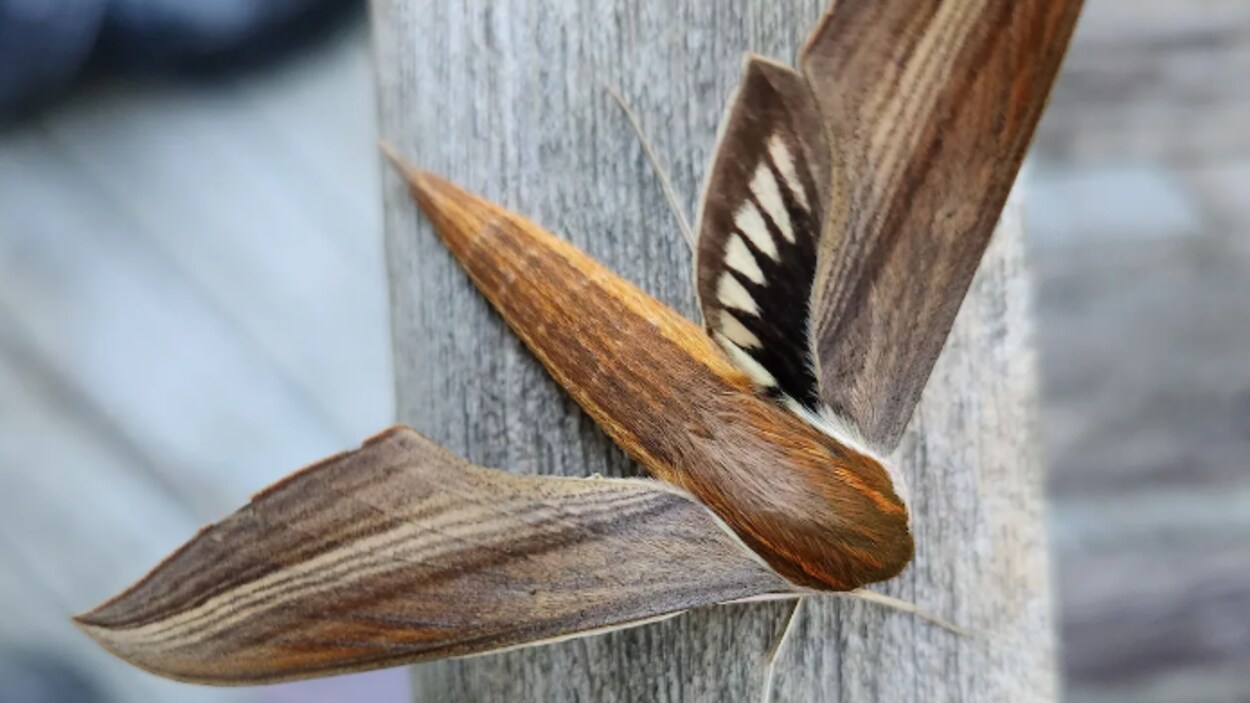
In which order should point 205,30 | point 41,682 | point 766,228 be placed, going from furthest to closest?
point 205,30, point 41,682, point 766,228

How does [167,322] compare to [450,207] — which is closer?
[450,207]

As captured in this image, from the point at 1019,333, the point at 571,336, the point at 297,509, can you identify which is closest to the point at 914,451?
the point at 1019,333

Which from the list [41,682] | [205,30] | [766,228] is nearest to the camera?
[766,228]

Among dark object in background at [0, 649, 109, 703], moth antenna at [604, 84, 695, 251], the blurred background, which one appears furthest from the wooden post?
dark object in background at [0, 649, 109, 703]

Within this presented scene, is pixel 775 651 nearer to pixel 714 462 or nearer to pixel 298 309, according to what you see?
pixel 714 462

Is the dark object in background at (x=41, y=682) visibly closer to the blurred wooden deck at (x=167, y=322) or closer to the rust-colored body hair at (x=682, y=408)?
the blurred wooden deck at (x=167, y=322)

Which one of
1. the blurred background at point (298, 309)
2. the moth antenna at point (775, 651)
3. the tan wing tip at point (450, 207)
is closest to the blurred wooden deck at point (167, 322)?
the blurred background at point (298, 309)

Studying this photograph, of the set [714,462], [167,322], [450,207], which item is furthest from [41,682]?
[714,462]
